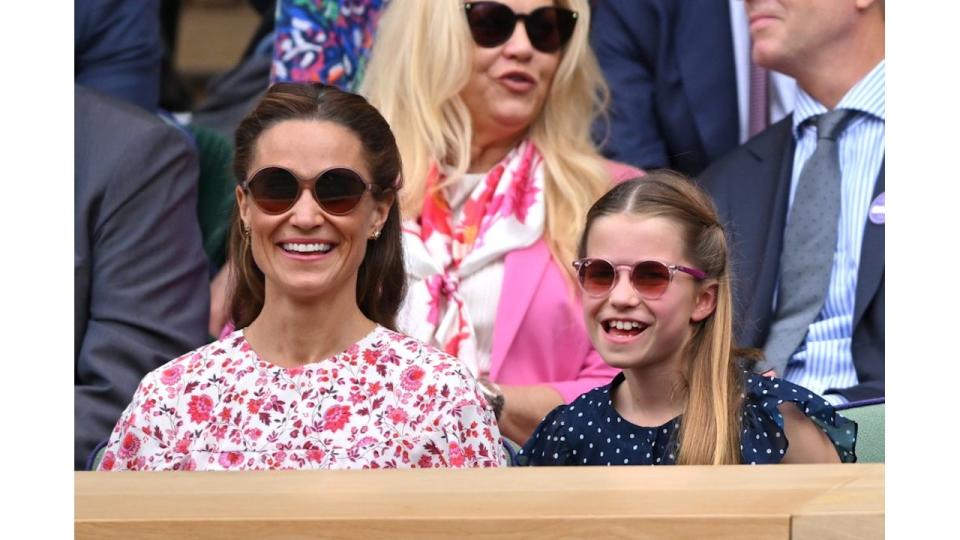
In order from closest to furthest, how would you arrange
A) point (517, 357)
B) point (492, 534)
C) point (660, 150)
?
1. point (492, 534)
2. point (517, 357)
3. point (660, 150)

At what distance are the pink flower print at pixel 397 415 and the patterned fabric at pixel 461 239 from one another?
744mm

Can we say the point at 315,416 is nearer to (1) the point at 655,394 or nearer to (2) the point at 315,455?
(2) the point at 315,455

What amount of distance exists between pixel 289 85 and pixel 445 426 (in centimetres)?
59

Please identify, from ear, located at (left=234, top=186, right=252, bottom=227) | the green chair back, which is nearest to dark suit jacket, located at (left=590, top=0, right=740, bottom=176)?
the green chair back

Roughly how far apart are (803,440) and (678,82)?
1500mm

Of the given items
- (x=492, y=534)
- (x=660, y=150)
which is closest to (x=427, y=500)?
(x=492, y=534)

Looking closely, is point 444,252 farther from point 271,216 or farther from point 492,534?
point 492,534

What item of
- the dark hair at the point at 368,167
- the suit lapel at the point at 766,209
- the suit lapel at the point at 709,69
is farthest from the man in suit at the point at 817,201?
the dark hair at the point at 368,167

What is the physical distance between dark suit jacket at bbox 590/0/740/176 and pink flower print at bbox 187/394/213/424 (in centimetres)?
161

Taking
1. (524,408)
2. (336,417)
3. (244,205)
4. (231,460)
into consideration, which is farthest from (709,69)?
(231,460)

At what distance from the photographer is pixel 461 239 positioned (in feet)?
11.0

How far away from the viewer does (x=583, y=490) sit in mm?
1996

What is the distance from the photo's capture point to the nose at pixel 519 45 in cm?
340

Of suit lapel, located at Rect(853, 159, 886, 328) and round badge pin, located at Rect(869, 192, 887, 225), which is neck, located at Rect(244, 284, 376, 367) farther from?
round badge pin, located at Rect(869, 192, 887, 225)
